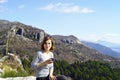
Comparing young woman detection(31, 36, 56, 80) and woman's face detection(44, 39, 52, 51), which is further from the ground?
woman's face detection(44, 39, 52, 51)

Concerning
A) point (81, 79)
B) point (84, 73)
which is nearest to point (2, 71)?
point (81, 79)

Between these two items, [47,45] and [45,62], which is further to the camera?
[47,45]

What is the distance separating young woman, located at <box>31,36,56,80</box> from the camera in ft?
21.7

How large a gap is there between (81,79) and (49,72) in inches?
7079

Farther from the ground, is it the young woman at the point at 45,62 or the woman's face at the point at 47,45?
the woman's face at the point at 47,45

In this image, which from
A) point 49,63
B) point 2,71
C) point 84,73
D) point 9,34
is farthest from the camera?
point 84,73

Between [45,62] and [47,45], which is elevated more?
[47,45]

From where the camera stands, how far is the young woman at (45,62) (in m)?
6.61

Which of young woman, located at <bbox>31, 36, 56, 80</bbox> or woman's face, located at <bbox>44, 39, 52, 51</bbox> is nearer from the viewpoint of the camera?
young woman, located at <bbox>31, 36, 56, 80</bbox>

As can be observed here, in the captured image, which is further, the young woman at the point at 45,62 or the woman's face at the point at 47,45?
the woman's face at the point at 47,45

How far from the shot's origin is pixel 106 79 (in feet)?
612

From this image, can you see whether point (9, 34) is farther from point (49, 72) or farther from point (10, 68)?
point (10, 68)

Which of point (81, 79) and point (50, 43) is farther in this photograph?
point (81, 79)

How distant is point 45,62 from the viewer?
21.5 feet
